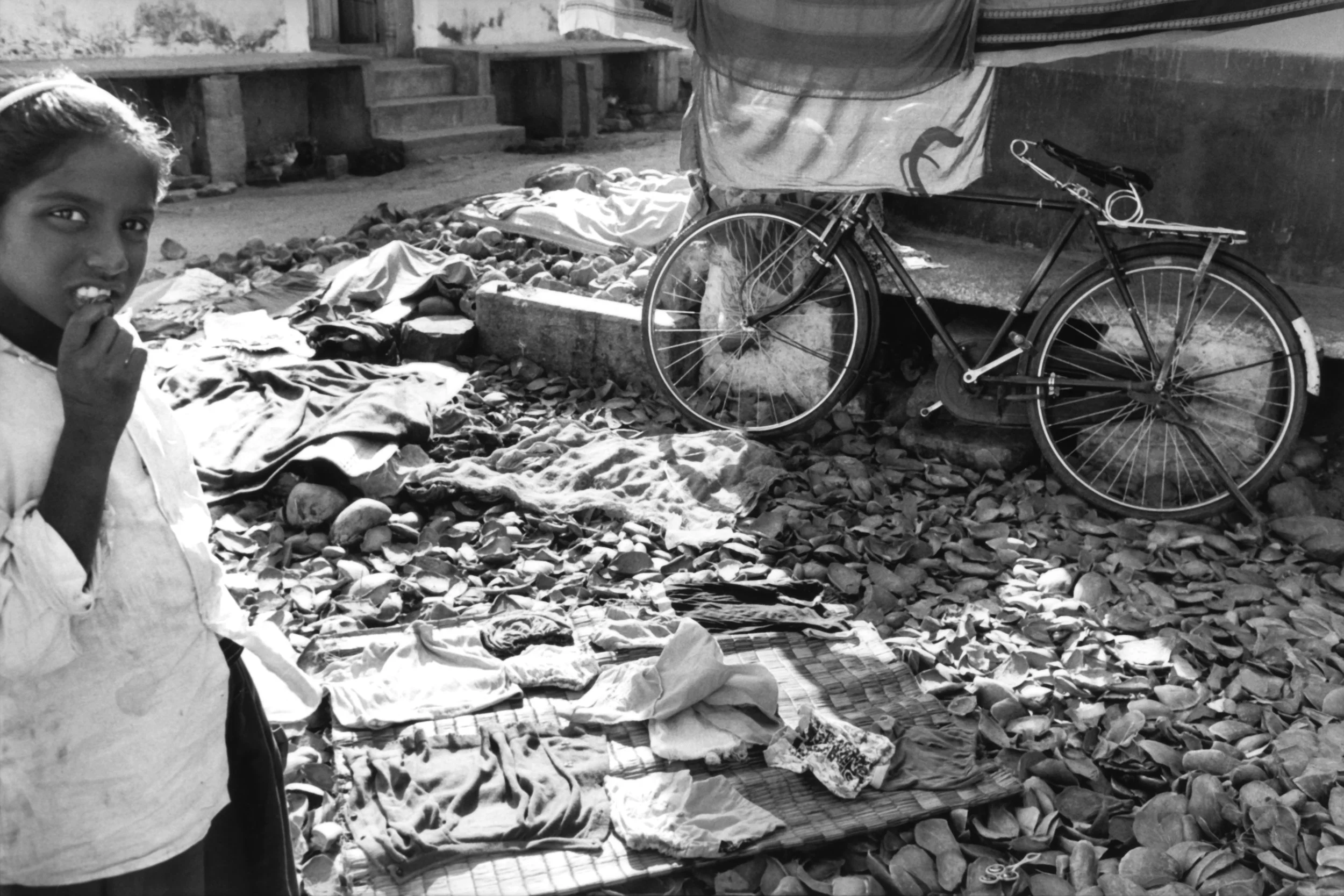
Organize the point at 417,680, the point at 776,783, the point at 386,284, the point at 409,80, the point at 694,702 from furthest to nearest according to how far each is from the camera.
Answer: the point at 409,80 → the point at 386,284 → the point at 417,680 → the point at 694,702 → the point at 776,783

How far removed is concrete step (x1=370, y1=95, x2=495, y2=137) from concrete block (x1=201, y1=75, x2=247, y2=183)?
→ 1.37m

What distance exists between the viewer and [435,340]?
5.96 meters

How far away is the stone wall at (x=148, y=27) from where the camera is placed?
8891mm

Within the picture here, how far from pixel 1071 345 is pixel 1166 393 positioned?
16.9 inches

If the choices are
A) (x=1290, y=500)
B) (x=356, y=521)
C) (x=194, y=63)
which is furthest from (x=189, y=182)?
(x=1290, y=500)

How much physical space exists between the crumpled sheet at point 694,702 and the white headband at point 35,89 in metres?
2.12

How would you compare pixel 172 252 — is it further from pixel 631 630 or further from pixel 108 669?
pixel 108 669

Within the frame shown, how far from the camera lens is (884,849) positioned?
2.89 metres

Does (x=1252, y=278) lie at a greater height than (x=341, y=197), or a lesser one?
greater

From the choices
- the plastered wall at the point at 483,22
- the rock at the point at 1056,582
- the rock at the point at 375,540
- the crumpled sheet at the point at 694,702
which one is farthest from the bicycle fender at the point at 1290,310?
the plastered wall at the point at 483,22

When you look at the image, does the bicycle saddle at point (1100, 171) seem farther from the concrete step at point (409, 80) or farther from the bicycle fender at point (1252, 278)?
the concrete step at point (409, 80)

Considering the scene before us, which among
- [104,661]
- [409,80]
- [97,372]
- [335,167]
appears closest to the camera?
[97,372]

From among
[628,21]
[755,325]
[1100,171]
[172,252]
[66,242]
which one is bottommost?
[172,252]

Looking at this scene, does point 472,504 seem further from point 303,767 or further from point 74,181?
point 74,181
